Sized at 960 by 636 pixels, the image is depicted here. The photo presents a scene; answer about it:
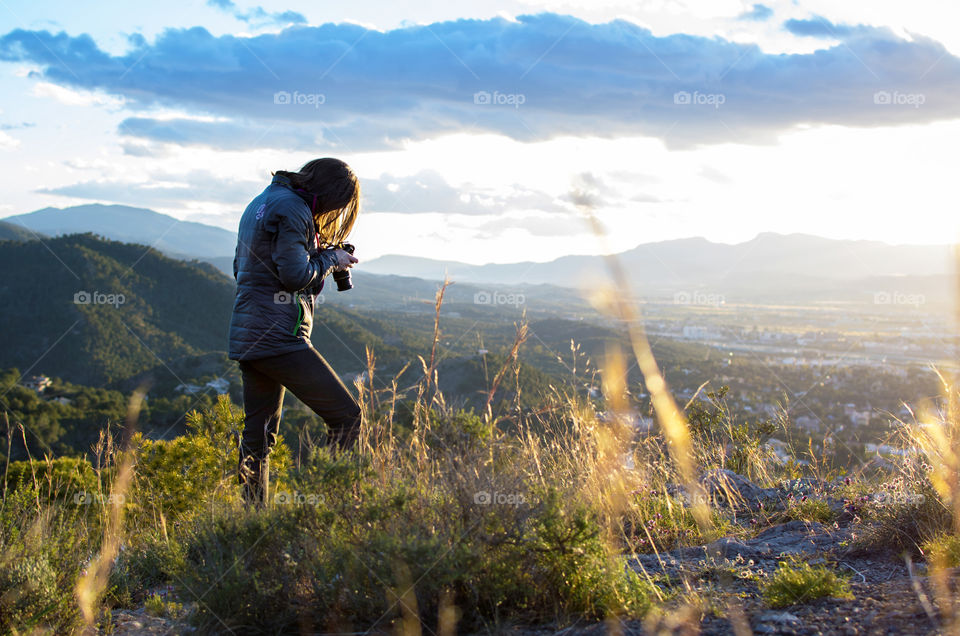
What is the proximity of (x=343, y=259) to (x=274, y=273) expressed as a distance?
39 centimetres

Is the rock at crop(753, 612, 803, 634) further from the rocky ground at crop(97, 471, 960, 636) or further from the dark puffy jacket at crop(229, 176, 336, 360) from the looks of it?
the dark puffy jacket at crop(229, 176, 336, 360)

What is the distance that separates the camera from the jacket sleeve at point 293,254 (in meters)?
3.14

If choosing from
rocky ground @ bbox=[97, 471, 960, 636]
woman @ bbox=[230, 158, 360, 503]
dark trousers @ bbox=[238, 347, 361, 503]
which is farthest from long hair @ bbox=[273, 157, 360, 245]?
rocky ground @ bbox=[97, 471, 960, 636]

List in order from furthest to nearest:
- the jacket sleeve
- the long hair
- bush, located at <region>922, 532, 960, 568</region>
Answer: the long hair, the jacket sleeve, bush, located at <region>922, 532, 960, 568</region>

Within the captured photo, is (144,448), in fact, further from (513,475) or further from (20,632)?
(513,475)

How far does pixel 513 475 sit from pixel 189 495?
7.05ft

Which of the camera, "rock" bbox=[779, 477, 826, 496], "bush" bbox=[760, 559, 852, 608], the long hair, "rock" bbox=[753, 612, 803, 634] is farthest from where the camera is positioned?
"rock" bbox=[779, 477, 826, 496]

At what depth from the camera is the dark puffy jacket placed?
317 centimetres

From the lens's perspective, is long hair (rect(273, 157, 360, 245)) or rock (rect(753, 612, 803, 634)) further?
long hair (rect(273, 157, 360, 245))

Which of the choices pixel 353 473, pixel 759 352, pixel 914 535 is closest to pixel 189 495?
pixel 353 473

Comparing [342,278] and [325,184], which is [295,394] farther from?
[325,184]

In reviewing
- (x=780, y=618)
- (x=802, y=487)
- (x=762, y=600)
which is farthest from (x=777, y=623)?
(x=802, y=487)

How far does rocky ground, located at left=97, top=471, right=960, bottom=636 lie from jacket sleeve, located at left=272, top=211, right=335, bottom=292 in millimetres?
1583

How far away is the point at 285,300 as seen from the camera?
3.32m
